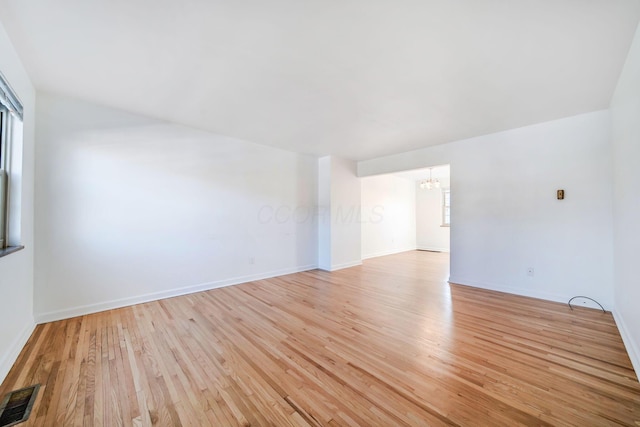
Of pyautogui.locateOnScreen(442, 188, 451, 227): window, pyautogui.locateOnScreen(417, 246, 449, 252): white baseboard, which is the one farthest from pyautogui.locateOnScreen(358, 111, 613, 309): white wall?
pyautogui.locateOnScreen(442, 188, 451, 227): window

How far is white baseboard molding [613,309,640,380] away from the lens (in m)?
1.80

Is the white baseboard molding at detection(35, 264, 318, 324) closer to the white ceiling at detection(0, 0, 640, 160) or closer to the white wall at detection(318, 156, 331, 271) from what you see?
the white wall at detection(318, 156, 331, 271)

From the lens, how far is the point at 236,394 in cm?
162

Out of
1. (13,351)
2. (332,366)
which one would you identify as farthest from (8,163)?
(332,366)

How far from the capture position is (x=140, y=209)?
10.9ft

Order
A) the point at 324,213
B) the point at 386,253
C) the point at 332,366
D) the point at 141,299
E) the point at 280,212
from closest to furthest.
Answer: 1. the point at 332,366
2. the point at 141,299
3. the point at 280,212
4. the point at 324,213
5. the point at 386,253

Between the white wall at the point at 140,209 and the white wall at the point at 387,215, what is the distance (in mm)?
2985

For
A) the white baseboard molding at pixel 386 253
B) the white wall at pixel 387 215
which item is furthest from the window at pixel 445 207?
the white baseboard molding at pixel 386 253

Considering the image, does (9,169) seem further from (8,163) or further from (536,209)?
(536,209)

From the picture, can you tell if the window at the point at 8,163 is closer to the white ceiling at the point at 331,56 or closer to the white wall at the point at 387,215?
the white ceiling at the point at 331,56

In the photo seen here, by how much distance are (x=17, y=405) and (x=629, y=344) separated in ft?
14.8

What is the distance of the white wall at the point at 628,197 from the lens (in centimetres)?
186

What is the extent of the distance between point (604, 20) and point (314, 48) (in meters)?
1.99

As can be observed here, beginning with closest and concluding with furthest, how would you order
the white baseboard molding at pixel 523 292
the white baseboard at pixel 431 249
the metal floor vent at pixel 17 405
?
1. the metal floor vent at pixel 17 405
2. the white baseboard molding at pixel 523 292
3. the white baseboard at pixel 431 249
